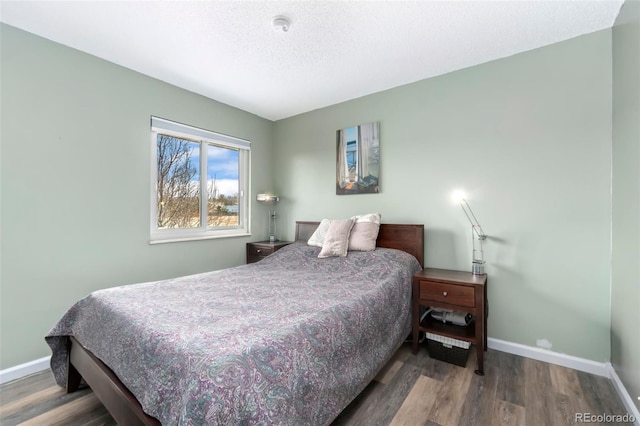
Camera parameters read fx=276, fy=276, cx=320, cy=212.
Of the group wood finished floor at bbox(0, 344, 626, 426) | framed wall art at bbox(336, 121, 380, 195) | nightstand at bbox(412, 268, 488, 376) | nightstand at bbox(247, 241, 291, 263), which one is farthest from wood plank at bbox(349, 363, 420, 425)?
nightstand at bbox(247, 241, 291, 263)

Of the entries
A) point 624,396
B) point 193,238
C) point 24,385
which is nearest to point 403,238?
point 624,396

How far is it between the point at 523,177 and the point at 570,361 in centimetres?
144

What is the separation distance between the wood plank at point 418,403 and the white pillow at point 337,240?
1.18m

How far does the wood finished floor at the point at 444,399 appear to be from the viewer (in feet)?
5.13

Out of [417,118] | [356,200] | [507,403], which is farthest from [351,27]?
[507,403]

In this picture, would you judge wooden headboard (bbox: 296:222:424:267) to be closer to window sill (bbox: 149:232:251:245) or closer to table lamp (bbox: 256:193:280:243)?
table lamp (bbox: 256:193:280:243)

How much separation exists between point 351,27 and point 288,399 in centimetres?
229

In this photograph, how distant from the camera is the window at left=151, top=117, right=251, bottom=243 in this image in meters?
2.89

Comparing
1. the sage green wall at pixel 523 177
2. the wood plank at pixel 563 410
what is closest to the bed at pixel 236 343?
Result: the sage green wall at pixel 523 177

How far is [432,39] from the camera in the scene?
2.14 m

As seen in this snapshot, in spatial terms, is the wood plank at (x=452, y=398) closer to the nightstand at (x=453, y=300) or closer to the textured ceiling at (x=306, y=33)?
the nightstand at (x=453, y=300)

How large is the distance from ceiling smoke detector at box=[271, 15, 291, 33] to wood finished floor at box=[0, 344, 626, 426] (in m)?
2.53

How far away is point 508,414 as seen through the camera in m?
1.59

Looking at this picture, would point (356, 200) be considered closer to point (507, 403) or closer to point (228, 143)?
point (228, 143)
